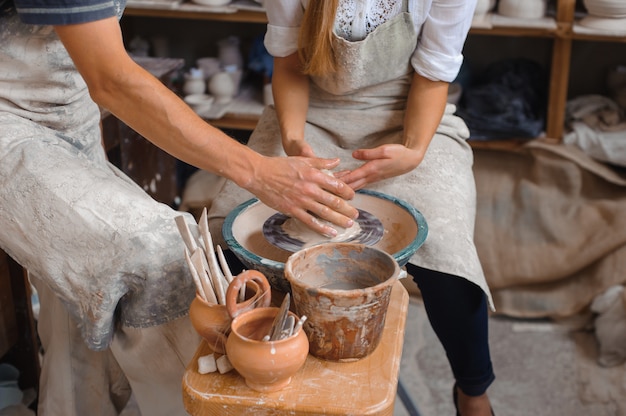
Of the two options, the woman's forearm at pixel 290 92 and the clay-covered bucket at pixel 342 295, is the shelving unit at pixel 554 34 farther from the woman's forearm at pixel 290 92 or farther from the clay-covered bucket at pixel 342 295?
the clay-covered bucket at pixel 342 295

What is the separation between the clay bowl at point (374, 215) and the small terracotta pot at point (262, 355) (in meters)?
0.20

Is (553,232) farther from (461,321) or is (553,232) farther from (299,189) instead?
(299,189)

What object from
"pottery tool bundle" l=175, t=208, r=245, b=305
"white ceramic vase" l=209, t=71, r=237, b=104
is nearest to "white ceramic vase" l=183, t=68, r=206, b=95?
"white ceramic vase" l=209, t=71, r=237, b=104

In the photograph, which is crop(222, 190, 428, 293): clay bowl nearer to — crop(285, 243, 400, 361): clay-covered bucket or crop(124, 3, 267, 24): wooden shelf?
crop(285, 243, 400, 361): clay-covered bucket

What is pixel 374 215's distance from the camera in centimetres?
157

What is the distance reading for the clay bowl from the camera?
1.44 metres

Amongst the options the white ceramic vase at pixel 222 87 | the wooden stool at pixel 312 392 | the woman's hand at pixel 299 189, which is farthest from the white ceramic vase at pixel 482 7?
the wooden stool at pixel 312 392

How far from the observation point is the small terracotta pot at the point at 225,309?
1.18 metres

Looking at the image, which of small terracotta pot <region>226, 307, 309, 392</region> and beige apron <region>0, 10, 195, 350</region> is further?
beige apron <region>0, 10, 195, 350</region>

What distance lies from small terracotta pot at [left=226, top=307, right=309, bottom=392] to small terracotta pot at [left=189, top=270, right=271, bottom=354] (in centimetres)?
2

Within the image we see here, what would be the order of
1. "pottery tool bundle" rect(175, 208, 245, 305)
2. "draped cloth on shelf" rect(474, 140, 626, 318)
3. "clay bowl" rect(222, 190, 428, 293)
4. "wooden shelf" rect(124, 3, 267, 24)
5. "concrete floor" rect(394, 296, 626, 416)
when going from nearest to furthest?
"pottery tool bundle" rect(175, 208, 245, 305) < "clay bowl" rect(222, 190, 428, 293) < "concrete floor" rect(394, 296, 626, 416) < "draped cloth on shelf" rect(474, 140, 626, 318) < "wooden shelf" rect(124, 3, 267, 24)

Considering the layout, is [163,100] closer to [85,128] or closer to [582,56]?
[85,128]

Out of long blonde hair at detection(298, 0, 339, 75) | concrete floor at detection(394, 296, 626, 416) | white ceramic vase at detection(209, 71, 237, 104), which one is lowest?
concrete floor at detection(394, 296, 626, 416)

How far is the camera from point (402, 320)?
1345mm
